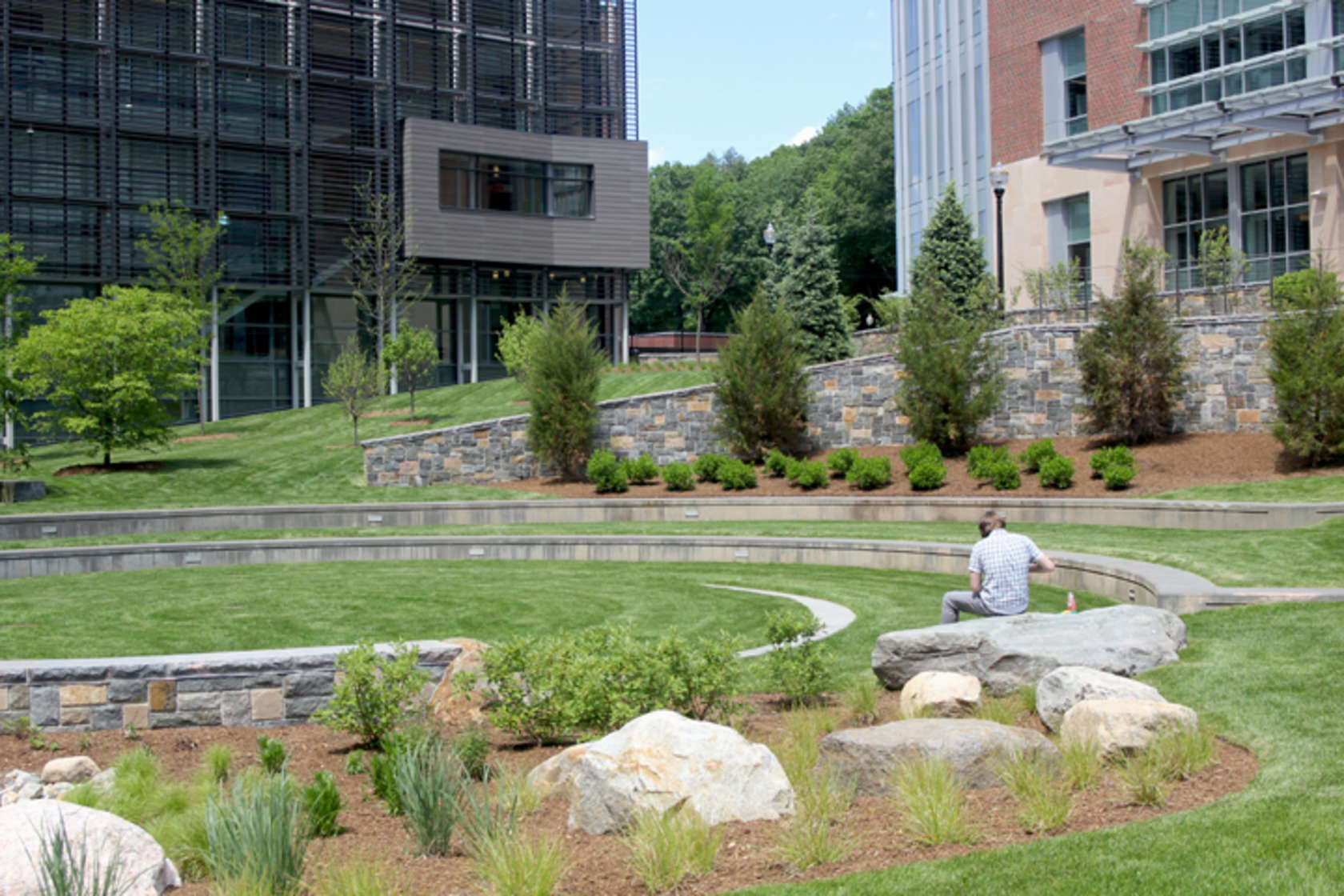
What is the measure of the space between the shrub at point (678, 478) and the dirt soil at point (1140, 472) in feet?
0.45

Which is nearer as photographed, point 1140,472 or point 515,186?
point 1140,472

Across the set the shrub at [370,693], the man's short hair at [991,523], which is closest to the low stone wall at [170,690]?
the shrub at [370,693]

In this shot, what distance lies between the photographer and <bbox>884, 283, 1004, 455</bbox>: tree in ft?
76.8

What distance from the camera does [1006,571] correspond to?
9039 millimetres

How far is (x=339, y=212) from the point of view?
136 feet

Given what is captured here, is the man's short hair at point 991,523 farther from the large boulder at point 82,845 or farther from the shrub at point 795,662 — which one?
the large boulder at point 82,845

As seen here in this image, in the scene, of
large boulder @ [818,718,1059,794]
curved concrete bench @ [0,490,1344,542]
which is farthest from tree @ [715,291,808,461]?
large boulder @ [818,718,1059,794]

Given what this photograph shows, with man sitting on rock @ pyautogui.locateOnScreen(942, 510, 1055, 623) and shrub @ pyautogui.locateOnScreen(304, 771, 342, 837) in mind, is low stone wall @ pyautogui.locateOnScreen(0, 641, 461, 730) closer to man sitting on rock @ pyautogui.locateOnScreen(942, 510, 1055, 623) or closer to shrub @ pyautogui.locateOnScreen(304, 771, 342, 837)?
shrub @ pyautogui.locateOnScreen(304, 771, 342, 837)

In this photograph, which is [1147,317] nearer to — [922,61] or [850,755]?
[850,755]

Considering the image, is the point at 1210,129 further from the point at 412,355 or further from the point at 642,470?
the point at 412,355

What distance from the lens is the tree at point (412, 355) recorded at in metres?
32.2

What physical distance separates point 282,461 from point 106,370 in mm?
4385

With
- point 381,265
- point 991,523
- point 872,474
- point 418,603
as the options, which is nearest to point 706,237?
point 381,265

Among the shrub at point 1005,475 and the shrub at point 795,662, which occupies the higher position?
the shrub at point 1005,475
